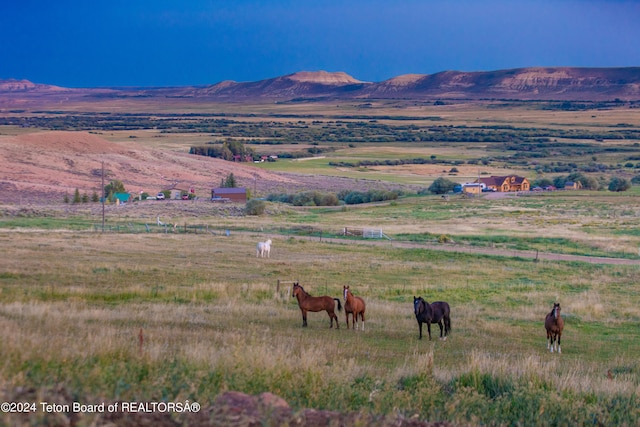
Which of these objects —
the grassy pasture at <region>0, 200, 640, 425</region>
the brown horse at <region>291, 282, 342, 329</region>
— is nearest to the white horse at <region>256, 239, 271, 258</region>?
the grassy pasture at <region>0, 200, 640, 425</region>

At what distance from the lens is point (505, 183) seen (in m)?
98.8

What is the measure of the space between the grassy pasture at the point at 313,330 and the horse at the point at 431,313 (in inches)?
15.5

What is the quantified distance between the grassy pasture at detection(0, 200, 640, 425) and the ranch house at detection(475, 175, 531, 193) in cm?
5788

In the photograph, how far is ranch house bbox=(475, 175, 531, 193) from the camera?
321ft

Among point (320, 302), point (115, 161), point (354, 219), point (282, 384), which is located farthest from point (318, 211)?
point (282, 384)

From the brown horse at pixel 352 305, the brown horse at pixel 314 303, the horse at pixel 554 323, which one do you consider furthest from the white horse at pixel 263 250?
the horse at pixel 554 323

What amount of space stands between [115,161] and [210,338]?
101 meters

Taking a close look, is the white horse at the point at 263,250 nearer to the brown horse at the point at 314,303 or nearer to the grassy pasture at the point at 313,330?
the grassy pasture at the point at 313,330

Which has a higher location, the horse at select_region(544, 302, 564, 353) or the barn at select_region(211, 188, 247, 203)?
the barn at select_region(211, 188, 247, 203)

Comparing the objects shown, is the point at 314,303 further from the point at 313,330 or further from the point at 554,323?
the point at 554,323

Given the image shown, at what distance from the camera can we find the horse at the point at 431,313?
16.9 m

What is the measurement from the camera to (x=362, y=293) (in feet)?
83.7

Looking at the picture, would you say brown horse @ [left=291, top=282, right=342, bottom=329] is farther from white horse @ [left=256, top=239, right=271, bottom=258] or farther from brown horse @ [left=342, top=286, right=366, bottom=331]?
white horse @ [left=256, top=239, right=271, bottom=258]

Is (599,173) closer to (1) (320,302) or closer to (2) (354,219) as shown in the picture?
(2) (354,219)
